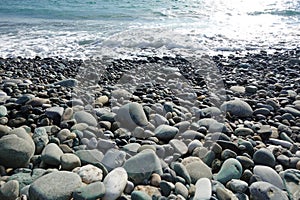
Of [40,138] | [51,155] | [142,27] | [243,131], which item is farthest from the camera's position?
[142,27]

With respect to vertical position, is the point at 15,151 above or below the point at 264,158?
above

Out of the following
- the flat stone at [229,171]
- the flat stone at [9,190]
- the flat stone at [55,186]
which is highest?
the flat stone at [55,186]

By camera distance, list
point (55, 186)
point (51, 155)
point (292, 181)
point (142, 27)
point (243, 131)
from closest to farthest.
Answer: point (55, 186)
point (292, 181)
point (51, 155)
point (243, 131)
point (142, 27)

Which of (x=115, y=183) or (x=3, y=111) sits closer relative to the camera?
(x=115, y=183)

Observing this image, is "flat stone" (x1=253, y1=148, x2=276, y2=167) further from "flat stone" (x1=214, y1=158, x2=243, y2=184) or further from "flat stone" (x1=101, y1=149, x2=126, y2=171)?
"flat stone" (x1=101, y1=149, x2=126, y2=171)

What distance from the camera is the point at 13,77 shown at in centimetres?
484

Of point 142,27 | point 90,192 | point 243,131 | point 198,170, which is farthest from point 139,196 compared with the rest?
point 142,27

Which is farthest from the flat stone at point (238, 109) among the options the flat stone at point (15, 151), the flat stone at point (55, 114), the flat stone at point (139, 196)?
the flat stone at point (15, 151)

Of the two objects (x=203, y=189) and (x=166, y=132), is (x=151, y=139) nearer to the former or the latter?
(x=166, y=132)

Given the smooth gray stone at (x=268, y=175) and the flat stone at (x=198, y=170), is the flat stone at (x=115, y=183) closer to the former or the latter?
the flat stone at (x=198, y=170)

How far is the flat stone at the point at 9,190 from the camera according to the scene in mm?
1809

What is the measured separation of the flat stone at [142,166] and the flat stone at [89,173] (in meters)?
0.18

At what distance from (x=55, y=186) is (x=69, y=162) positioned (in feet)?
1.12

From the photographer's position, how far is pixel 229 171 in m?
2.12
